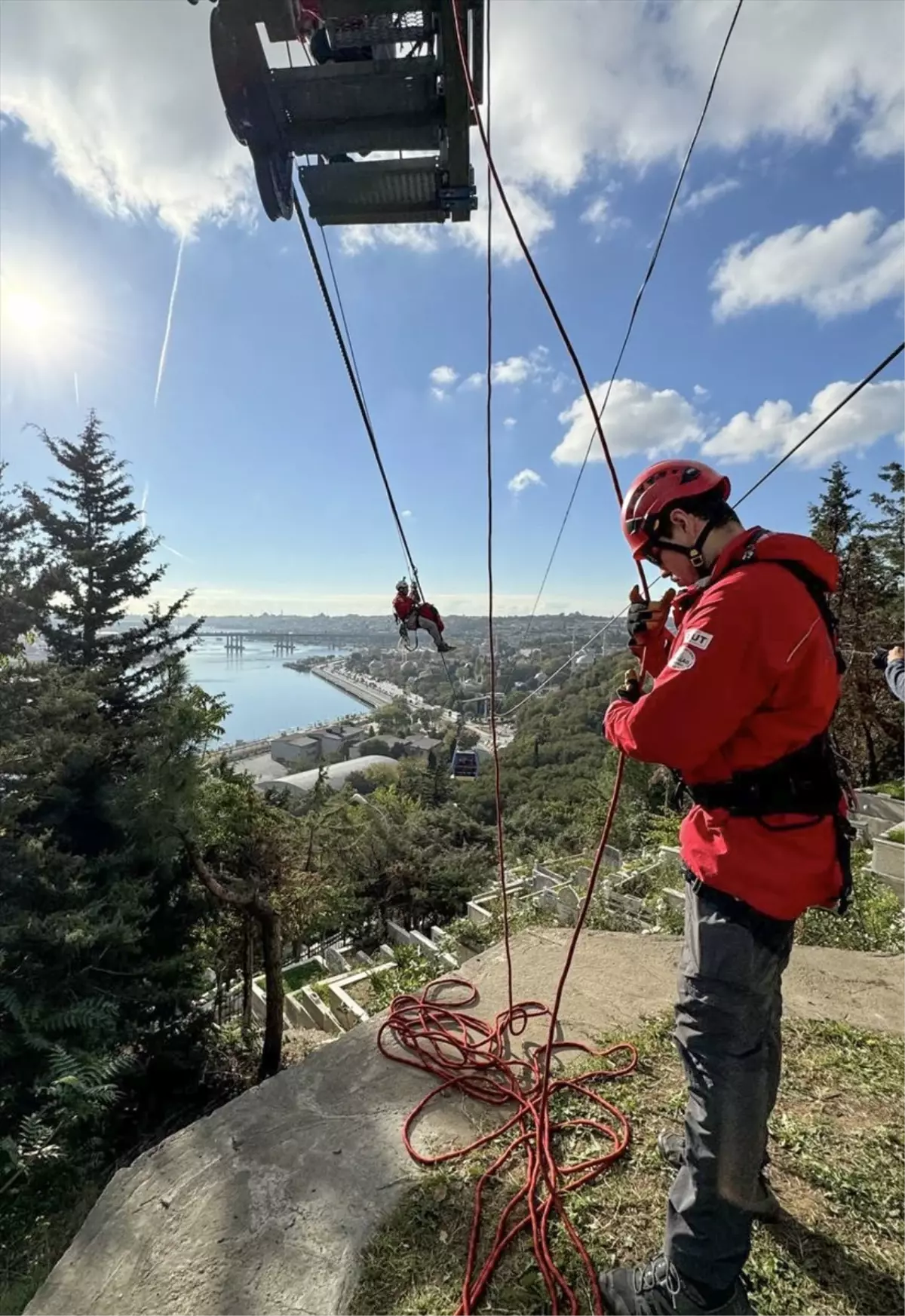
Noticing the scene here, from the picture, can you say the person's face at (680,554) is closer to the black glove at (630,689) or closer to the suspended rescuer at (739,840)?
the suspended rescuer at (739,840)

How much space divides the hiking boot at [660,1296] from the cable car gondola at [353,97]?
4.00m

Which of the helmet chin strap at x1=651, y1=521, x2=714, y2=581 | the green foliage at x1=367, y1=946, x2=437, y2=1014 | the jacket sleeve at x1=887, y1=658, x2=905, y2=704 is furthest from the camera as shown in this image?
the green foliage at x1=367, y1=946, x2=437, y2=1014

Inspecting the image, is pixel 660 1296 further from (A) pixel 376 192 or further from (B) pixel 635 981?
(A) pixel 376 192

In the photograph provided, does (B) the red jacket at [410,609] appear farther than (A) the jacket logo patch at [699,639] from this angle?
Yes

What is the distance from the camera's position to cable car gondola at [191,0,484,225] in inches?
93.4

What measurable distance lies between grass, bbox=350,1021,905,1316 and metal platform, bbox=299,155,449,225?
4.19 m

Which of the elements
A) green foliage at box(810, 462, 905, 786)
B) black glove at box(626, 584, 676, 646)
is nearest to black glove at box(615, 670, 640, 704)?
black glove at box(626, 584, 676, 646)

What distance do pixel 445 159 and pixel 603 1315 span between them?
4.26 m

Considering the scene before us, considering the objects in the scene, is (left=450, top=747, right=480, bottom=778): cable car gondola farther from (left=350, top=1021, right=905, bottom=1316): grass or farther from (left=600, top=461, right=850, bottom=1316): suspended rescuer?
(left=600, top=461, right=850, bottom=1316): suspended rescuer

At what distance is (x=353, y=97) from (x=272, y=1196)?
4483 mm

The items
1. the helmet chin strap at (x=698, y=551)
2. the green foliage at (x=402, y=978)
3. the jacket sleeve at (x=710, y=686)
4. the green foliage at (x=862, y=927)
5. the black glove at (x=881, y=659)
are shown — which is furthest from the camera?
the green foliage at (x=402, y=978)

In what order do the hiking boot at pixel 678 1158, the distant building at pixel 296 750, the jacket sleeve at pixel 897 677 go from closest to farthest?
the hiking boot at pixel 678 1158 < the jacket sleeve at pixel 897 677 < the distant building at pixel 296 750

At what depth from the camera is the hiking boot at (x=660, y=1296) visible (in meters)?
1.57

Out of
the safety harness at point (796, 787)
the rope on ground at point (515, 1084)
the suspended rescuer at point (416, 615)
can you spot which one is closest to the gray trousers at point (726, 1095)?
→ the safety harness at point (796, 787)
